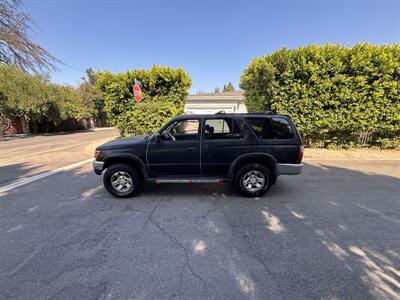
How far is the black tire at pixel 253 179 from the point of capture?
448 cm

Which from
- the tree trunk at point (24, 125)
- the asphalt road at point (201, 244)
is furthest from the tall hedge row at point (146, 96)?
the tree trunk at point (24, 125)

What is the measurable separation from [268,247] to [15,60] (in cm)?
2089

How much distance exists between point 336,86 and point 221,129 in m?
7.12

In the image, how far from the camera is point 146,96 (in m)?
11.7

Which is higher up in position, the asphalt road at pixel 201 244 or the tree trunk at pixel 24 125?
the tree trunk at pixel 24 125

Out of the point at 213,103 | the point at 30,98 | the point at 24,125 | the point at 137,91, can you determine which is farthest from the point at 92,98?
the point at 137,91

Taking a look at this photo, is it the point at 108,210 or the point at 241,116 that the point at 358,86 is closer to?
the point at 241,116

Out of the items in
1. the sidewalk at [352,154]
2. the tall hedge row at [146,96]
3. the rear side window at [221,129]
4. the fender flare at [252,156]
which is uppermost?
the tall hedge row at [146,96]

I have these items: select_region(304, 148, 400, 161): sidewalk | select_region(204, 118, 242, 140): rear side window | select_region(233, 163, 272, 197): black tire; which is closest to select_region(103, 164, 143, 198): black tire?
select_region(204, 118, 242, 140): rear side window

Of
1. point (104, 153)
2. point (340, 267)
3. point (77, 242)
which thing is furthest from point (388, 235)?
point (104, 153)

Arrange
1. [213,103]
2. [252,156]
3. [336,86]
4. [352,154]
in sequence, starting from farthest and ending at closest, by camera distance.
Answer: [213,103]
[352,154]
[336,86]
[252,156]

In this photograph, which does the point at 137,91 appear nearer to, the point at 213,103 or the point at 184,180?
the point at 184,180

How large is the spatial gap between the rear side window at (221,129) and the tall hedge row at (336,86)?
18.3ft

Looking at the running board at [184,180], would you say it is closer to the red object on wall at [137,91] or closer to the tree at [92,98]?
the red object on wall at [137,91]
